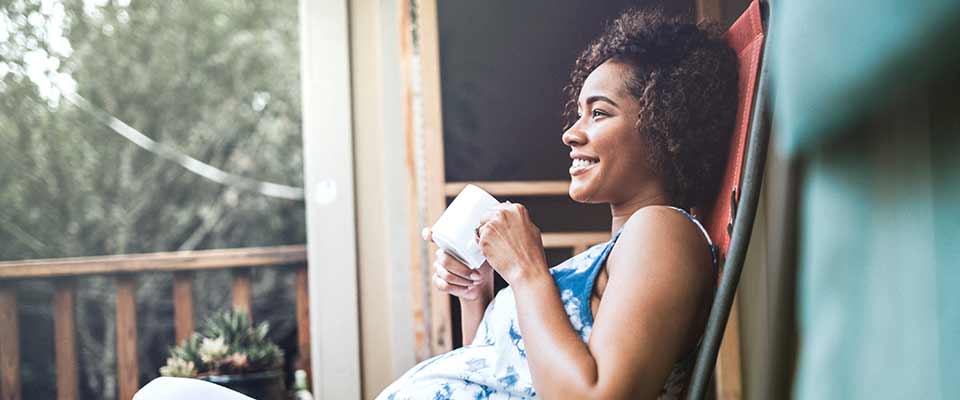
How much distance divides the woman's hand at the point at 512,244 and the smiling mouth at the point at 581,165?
0.45 ft

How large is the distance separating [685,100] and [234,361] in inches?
73.6

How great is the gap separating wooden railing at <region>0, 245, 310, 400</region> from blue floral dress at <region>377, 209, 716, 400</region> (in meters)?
2.13

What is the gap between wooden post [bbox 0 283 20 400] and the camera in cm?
304

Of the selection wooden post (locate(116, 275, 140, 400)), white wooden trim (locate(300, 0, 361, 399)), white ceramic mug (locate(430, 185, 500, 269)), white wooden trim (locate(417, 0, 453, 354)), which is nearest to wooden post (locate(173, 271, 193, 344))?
wooden post (locate(116, 275, 140, 400))

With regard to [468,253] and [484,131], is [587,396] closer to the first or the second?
[468,253]

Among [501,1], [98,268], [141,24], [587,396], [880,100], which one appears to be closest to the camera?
[880,100]

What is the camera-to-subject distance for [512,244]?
92 centimetres

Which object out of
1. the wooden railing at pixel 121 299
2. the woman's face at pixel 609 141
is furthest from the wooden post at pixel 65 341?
the woman's face at pixel 609 141

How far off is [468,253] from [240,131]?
13.8 feet

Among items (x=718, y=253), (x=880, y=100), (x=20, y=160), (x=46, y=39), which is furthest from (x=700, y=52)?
(x=20, y=160)

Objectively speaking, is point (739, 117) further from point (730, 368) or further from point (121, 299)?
point (121, 299)

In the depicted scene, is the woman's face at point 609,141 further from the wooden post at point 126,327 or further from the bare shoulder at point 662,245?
the wooden post at point 126,327

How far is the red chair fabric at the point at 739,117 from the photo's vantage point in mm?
876

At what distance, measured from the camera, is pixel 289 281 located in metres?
4.77
